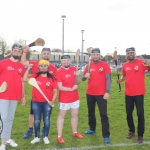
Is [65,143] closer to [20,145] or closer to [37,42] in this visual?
A: [20,145]

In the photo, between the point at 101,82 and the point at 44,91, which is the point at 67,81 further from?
the point at 101,82

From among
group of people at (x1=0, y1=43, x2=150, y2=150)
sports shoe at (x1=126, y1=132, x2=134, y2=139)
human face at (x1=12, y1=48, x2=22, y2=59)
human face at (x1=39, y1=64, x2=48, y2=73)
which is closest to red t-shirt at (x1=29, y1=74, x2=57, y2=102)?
group of people at (x1=0, y1=43, x2=150, y2=150)

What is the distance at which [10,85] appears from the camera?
4.88 meters

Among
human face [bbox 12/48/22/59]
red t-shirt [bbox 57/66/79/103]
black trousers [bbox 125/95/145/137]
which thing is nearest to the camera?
human face [bbox 12/48/22/59]

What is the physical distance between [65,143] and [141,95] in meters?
1.89

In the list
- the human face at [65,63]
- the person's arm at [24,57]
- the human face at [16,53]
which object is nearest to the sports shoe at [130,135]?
the human face at [65,63]

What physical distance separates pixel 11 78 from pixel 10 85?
132 millimetres

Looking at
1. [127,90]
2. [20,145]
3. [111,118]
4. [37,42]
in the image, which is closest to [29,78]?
[37,42]

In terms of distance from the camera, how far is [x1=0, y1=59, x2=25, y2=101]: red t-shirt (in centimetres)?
487

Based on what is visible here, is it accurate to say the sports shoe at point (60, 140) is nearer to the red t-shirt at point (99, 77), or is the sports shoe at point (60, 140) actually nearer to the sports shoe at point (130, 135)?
the red t-shirt at point (99, 77)

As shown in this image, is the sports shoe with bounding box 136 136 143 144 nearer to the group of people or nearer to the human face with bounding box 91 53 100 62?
the group of people

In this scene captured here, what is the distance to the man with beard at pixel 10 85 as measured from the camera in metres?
4.87

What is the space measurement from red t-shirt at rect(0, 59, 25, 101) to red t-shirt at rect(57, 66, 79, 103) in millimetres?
831

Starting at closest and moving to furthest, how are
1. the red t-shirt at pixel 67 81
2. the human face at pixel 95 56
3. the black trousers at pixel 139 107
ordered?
the red t-shirt at pixel 67 81
the black trousers at pixel 139 107
the human face at pixel 95 56
